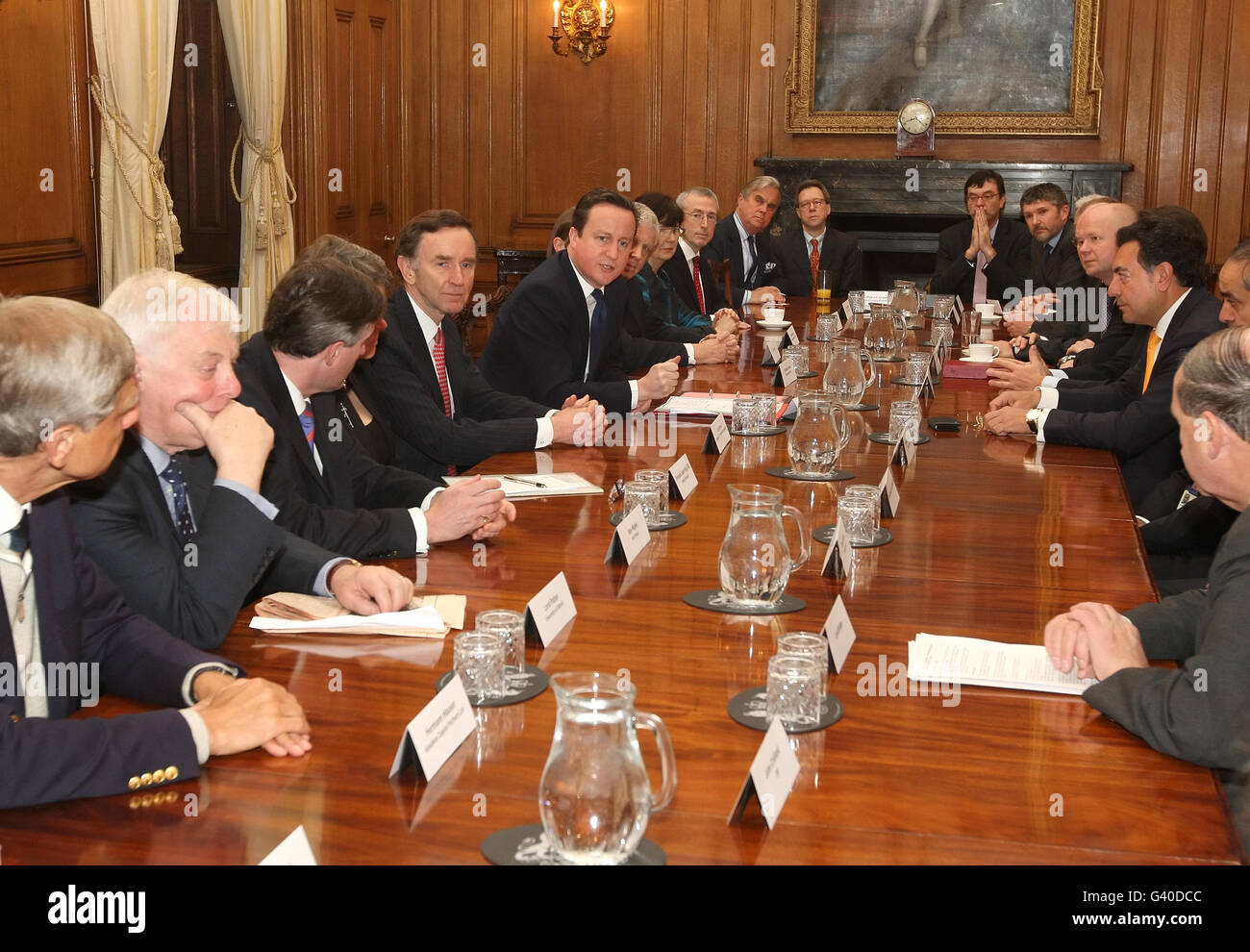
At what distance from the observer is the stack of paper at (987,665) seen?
194 cm

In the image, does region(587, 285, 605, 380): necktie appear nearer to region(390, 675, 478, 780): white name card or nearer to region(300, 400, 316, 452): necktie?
region(300, 400, 316, 452): necktie

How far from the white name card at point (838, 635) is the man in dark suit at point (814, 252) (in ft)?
21.2

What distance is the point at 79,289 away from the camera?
6164mm

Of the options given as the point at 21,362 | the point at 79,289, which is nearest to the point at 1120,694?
the point at 21,362

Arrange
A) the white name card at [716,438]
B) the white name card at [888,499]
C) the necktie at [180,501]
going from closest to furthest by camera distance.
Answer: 1. the necktie at [180,501]
2. the white name card at [888,499]
3. the white name card at [716,438]

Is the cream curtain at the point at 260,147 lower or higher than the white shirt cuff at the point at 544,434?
higher

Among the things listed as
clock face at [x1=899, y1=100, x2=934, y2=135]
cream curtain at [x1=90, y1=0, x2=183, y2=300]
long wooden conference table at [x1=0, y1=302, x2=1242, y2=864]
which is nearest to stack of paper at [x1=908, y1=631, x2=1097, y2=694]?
long wooden conference table at [x1=0, y1=302, x2=1242, y2=864]

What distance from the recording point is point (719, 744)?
5.56 feet

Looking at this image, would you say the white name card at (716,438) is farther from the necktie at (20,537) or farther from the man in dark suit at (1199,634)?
→ the necktie at (20,537)


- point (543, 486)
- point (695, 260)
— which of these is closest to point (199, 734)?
point (543, 486)

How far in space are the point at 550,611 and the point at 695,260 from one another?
5352 mm

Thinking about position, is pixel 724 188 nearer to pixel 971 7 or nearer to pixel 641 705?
pixel 971 7

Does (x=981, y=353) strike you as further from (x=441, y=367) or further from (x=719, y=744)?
(x=719, y=744)

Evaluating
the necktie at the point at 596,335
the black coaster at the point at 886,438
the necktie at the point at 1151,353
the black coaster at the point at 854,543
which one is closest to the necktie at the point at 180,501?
the black coaster at the point at 854,543
